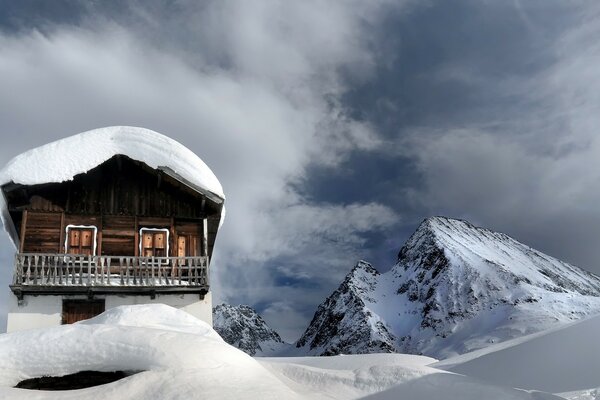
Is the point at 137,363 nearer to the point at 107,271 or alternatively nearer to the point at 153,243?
the point at 107,271

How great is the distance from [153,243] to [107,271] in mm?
1862

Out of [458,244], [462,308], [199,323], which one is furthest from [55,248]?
[458,244]

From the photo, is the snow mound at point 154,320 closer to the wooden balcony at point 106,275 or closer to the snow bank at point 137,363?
the snow bank at point 137,363

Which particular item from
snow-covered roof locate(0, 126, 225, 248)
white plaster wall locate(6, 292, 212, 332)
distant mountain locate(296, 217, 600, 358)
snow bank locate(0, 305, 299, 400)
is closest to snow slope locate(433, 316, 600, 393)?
snow bank locate(0, 305, 299, 400)

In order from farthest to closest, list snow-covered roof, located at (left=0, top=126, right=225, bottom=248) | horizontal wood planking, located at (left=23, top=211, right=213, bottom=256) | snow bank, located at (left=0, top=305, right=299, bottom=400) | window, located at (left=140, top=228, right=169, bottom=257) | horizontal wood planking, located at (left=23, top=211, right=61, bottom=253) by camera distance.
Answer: window, located at (left=140, top=228, right=169, bottom=257), horizontal wood planking, located at (left=23, top=211, right=213, bottom=256), horizontal wood planking, located at (left=23, top=211, right=61, bottom=253), snow-covered roof, located at (left=0, top=126, right=225, bottom=248), snow bank, located at (left=0, top=305, right=299, bottom=400)

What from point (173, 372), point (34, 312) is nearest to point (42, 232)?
point (34, 312)

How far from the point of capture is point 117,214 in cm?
1862

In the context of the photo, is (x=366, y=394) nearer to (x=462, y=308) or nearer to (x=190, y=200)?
(x=190, y=200)

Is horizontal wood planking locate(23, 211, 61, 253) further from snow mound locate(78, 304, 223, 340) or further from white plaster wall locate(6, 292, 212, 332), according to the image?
snow mound locate(78, 304, 223, 340)

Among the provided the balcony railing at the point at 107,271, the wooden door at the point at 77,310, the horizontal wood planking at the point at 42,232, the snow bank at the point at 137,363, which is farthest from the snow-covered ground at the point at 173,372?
the horizontal wood planking at the point at 42,232

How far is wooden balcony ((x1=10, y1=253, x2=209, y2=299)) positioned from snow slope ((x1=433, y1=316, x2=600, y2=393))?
1099 cm

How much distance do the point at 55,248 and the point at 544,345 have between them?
15.0 meters

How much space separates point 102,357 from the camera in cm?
595

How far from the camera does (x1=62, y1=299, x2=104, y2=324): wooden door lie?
1672 centimetres
